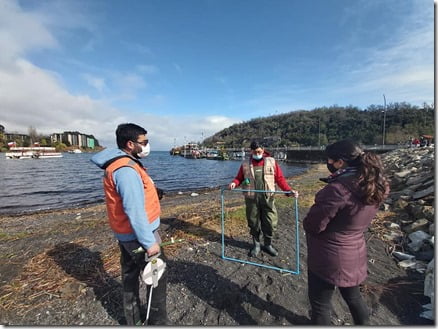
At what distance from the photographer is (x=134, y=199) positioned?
2.02 metres

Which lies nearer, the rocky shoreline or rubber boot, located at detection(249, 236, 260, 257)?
the rocky shoreline

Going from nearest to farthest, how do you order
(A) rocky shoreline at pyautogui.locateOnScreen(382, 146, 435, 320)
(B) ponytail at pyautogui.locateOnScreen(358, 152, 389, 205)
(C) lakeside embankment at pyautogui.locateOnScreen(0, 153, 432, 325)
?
1. (B) ponytail at pyautogui.locateOnScreen(358, 152, 389, 205)
2. (C) lakeside embankment at pyautogui.locateOnScreen(0, 153, 432, 325)
3. (A) rocky shoreline at pyautogui.locateOnScreen(382, 146, 435, 320)

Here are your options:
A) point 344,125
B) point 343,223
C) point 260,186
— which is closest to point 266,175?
point 260,186

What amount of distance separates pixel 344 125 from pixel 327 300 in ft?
374

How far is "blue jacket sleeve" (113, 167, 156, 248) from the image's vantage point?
6.56ft

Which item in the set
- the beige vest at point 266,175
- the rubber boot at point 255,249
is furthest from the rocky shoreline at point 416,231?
the beige vest at point 266,175

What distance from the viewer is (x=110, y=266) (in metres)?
3.85

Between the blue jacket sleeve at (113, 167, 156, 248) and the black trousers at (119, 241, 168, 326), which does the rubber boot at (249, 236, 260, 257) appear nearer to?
the black trousers at (119, 241, 168, 326)

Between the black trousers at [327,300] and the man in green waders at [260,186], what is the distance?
2.01 m

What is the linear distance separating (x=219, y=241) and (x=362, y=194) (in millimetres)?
3661

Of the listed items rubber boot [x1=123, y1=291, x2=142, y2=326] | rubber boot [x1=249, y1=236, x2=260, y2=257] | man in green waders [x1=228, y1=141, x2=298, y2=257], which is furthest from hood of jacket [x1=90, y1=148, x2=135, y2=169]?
rubber boot [x1=249, y1=236, x2=260, y2=257]

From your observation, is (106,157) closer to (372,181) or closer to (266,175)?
(372,181)

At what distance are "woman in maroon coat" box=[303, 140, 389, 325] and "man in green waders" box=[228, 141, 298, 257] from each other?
1.98 metres

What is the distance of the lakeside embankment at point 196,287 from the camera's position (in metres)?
2.69
